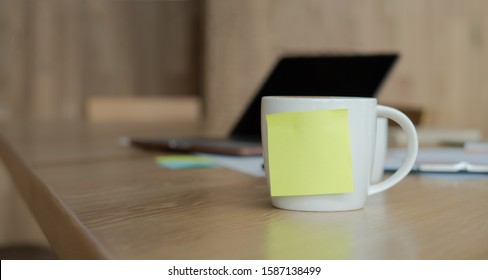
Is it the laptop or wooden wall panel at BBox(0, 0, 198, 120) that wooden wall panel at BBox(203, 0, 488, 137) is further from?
the laptop

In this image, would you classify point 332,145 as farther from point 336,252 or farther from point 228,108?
point 228,108

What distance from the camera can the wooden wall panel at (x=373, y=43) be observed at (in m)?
2.79

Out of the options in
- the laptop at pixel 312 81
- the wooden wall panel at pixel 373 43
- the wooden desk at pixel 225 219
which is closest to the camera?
the wooden desk at pixel 225 219

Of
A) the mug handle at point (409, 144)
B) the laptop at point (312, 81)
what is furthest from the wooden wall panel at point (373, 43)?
the mug handle at point (409, 144)

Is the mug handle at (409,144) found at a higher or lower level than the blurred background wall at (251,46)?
higher

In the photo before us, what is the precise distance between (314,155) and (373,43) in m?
2.39

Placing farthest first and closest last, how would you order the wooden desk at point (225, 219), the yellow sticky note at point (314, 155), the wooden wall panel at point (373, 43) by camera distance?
the wooden wall panel at point (373, 43), the yellow sticky note at point (314, 155), the wooden desk at point (225, 219)

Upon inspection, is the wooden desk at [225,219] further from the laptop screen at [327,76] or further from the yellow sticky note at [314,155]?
the laptop screen at [327,76]

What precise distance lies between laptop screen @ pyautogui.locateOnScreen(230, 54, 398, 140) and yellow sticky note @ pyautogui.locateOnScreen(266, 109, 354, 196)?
0.51 m

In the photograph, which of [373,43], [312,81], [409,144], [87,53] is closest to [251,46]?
[373,43]

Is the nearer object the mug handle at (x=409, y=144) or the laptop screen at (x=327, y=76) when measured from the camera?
the mug handle at (x=409, y=144)

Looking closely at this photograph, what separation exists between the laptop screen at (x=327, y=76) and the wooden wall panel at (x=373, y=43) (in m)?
1.53

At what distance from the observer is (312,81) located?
3.70ft

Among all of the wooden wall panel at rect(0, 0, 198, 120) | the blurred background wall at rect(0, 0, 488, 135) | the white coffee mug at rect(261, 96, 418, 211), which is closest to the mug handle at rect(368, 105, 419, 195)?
the white coffee mug at rect(261, 96, 418, 211)
